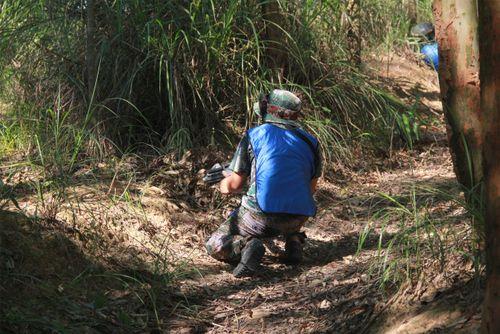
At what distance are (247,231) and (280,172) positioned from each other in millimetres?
469

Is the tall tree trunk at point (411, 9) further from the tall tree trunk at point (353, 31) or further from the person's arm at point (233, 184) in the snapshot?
the person's arm at point (233, 184)

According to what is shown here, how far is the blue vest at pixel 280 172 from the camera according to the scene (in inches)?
213

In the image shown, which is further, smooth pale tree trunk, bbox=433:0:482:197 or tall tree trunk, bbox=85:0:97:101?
tall tree trunk, bbox=85:0:97:101

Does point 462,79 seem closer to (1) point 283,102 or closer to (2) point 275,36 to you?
(1) point 283,102

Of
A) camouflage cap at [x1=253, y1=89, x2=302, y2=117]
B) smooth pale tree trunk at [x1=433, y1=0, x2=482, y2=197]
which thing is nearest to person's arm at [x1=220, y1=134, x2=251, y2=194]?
camouflage cap at [x1=253, y1=89, x2=302, y2=117]

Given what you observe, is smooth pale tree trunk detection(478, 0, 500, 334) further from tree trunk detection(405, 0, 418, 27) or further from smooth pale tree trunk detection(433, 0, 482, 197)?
tree trunk detection(405, 0, 418, 27)

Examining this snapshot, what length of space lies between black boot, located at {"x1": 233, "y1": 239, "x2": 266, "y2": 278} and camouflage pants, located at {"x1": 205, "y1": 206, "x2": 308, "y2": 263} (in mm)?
139

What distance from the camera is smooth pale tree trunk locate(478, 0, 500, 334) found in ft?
9.20

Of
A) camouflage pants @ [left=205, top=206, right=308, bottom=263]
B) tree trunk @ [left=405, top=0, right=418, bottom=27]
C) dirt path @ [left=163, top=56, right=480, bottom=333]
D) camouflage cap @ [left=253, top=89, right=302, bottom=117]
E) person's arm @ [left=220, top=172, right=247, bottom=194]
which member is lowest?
dirt path @ [left=163, top=56, right=480, bottom=333]

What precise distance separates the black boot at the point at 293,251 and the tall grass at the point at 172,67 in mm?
1729

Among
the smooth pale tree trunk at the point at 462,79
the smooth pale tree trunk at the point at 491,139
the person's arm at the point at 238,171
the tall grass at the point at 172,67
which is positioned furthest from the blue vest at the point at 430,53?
the smooth pale tree trunk at the point at 491,139

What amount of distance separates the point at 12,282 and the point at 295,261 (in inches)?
81.0

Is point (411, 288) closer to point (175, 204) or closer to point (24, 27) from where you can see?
point (175, 204)

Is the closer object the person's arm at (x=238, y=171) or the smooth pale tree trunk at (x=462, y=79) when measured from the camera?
the smooth pale tree trunk at (x=462, y=79)
